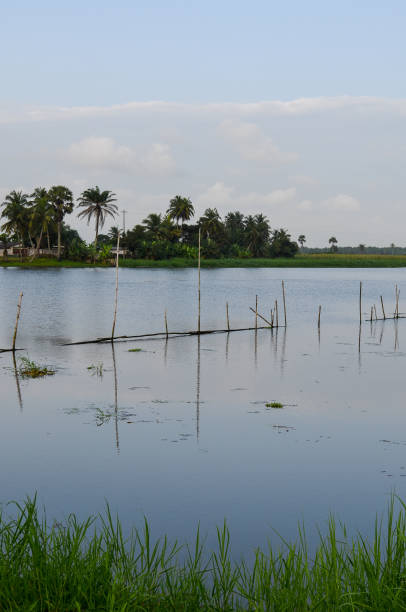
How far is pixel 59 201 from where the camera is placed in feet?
348

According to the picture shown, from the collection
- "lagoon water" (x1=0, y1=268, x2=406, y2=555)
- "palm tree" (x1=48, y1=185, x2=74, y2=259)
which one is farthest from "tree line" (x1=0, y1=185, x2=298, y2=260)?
"lagoon water" (x1=0, y1=268, x2=406, y2=555)

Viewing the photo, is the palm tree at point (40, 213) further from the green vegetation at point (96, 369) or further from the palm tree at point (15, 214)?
the green vegetation at point (96, 369)

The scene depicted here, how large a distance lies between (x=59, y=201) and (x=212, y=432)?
311ft

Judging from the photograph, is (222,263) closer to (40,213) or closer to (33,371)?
(40,213)

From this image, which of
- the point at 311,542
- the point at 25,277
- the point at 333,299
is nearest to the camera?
the point at 311,542

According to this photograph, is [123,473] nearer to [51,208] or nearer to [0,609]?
[0,609]

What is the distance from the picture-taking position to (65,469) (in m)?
13.5

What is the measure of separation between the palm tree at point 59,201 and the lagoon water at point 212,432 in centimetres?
7333

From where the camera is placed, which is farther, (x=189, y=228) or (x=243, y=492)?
(x=189, y=228)

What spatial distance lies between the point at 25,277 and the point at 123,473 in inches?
3078

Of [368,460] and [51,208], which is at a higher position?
[51,208]

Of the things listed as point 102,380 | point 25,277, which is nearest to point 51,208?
point 25,277

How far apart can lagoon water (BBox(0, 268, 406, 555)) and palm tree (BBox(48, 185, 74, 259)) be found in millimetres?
73331

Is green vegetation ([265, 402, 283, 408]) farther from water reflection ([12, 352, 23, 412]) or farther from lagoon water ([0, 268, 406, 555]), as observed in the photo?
water reflection ([12, 352, 23, 412])
